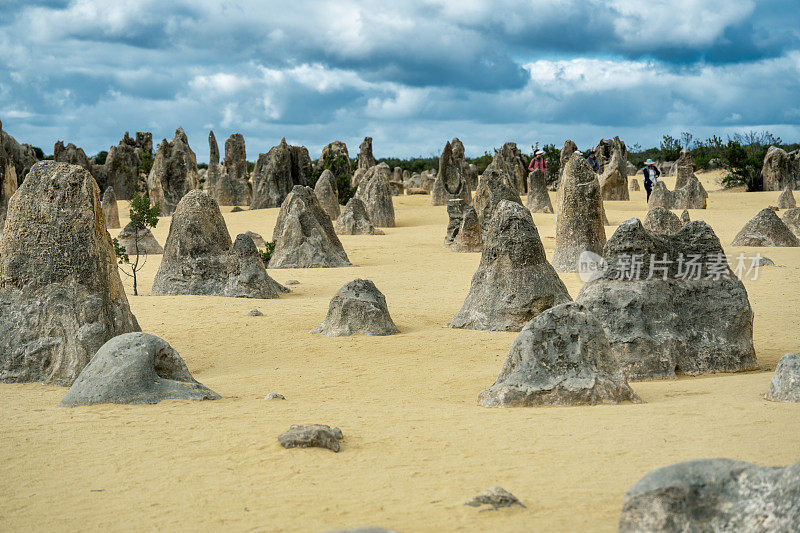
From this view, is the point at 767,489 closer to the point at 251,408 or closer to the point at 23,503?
the point at 23,503

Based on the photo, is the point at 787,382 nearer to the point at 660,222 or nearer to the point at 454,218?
the point at 660,222

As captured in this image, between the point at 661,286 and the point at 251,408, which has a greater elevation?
the point at 661,286

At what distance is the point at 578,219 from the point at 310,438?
37.6ft

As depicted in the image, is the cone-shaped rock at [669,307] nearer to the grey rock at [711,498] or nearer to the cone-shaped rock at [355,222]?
the grey rock at [711,498]

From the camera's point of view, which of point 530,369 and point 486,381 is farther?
point 486,381

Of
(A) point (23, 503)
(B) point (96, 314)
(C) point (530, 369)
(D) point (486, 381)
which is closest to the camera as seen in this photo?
(A) point (23, 503)

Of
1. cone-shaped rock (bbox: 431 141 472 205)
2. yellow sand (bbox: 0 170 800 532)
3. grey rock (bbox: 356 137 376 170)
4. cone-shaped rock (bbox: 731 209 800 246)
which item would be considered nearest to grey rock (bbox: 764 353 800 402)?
yellow sand (bbox: 0 170 800 532)

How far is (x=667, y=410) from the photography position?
5.72m

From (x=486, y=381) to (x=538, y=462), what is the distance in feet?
9.91

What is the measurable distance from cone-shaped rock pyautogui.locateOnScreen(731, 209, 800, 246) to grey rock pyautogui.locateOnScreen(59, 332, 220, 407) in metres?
14.8

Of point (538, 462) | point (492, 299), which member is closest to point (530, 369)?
point (538, 462)

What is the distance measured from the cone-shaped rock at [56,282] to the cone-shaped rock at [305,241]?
8.92 meters

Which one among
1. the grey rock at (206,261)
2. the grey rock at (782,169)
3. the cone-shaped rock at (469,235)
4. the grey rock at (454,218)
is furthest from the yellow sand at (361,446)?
the grey rock at (782,169)

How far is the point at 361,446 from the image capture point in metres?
5.14
